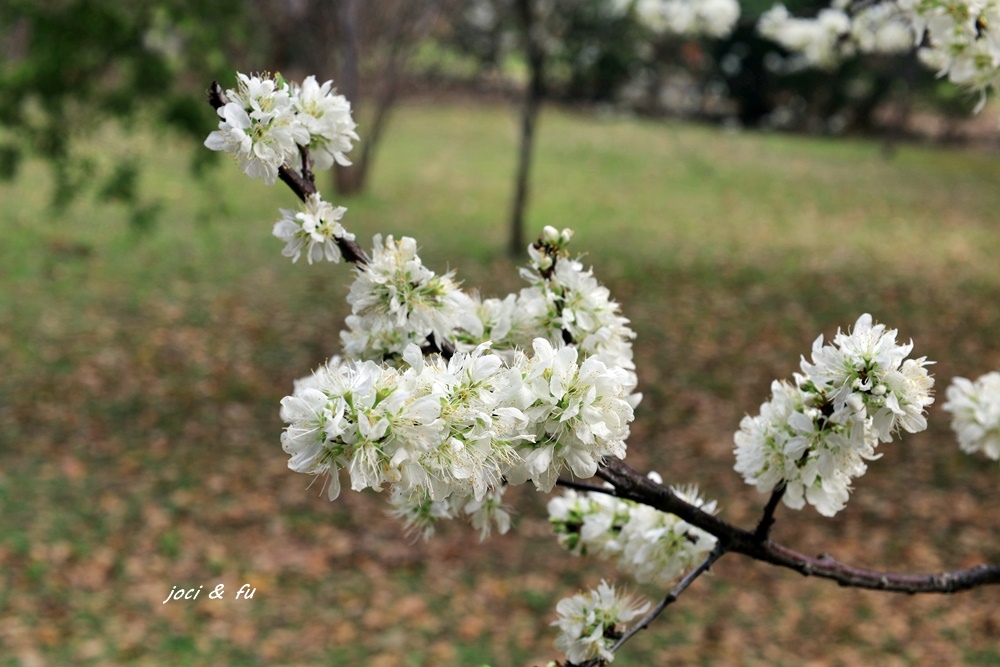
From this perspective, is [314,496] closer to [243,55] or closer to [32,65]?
[32,65]

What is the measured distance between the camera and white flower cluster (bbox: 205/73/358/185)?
117 centimetres

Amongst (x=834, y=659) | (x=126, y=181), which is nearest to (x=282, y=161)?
(x=834, y=659)

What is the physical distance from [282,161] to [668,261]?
1105 centimetres

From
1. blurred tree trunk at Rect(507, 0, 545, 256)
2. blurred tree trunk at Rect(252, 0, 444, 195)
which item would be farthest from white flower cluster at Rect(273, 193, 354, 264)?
blurred tree trunk at Rect(252, 0, 444, 195)

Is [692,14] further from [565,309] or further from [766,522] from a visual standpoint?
[766,522]

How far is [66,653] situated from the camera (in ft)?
15.0

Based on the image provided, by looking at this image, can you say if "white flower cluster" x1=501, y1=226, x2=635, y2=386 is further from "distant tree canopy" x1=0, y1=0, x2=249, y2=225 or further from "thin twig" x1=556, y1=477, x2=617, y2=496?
"distant tree canopy" x1=0, y1=0, x2=249, y2=225

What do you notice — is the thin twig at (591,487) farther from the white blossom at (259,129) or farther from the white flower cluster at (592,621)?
the white blossom at (259,129)

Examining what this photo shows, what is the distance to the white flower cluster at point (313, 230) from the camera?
1258 millimetres

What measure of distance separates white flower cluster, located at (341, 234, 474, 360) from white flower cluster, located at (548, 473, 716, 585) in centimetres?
40

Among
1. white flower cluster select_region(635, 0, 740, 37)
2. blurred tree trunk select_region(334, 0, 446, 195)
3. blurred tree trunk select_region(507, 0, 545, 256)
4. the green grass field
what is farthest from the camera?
blurred tree trunk select_region(334, 0, 446, 195)

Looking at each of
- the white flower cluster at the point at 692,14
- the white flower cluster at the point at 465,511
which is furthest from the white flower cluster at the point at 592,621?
the white flower cluster at the point at 692,14

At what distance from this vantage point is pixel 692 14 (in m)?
4.88

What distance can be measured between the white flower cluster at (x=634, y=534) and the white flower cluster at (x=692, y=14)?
10.9 ft
